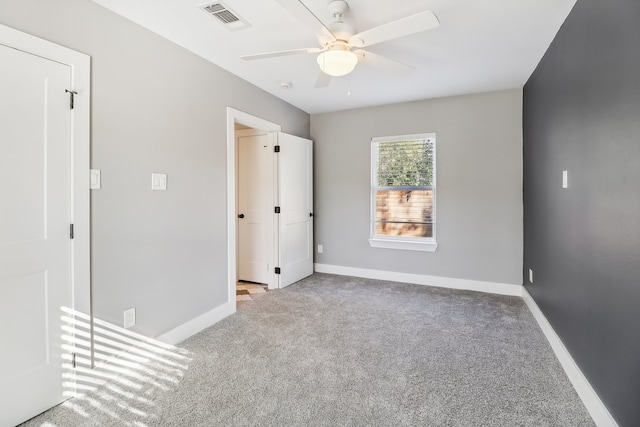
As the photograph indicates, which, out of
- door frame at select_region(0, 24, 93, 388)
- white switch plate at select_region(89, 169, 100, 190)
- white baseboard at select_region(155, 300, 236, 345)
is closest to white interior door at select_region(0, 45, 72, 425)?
door frame at select_region(0, 24, 93, 388)

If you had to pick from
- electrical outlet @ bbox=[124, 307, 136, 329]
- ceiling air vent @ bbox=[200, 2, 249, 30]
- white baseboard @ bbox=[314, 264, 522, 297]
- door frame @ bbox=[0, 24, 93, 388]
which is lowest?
white baseboard @ bbox=[314, 264, 522, 297]

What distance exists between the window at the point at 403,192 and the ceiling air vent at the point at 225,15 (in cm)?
261

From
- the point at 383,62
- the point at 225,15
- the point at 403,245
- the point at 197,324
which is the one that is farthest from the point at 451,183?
the point at 197,324

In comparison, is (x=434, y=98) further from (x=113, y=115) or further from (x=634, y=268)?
(x=113, y=115)

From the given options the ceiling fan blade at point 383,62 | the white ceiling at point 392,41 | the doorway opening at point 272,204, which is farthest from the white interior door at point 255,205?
the ceiling fan blade at point 383,62

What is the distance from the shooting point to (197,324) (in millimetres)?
2889

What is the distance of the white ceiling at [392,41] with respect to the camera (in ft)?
6.97

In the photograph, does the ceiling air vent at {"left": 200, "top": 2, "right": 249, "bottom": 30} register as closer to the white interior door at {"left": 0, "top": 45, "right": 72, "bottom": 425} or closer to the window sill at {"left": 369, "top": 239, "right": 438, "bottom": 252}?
the white interior door at {"left": 0, "top": 45, "right": 72, "bottom": 425}

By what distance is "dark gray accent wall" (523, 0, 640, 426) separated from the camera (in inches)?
56.0

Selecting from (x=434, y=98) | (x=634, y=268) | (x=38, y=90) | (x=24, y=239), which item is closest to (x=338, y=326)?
(x=634, y=268)

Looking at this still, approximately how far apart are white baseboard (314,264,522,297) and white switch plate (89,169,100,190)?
3.40 meters

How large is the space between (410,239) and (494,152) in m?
1.50

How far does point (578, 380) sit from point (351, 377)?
139 centimetres

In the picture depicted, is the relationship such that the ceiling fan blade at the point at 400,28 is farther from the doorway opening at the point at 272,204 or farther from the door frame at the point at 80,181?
the doorway opening at the point at 272,204
